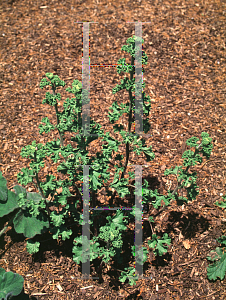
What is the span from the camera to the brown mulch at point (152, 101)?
440cm

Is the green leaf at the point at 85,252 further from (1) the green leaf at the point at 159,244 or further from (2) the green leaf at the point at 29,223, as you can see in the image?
(1) the green leaf at the point at 159,244

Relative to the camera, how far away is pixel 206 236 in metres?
4.68

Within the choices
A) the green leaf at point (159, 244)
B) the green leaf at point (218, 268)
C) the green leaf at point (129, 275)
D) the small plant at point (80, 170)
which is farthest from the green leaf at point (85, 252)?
the green leaf at point (218, 268)

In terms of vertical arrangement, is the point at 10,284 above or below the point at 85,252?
below

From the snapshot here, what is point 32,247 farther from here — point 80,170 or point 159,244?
point 159,244

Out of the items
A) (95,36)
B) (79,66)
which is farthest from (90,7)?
(79,66)

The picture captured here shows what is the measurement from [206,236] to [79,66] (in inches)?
162

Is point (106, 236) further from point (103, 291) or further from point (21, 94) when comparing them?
point (21, 94)

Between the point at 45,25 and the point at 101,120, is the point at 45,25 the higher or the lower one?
the higher one

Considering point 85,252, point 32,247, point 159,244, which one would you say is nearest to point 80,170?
point 85,252

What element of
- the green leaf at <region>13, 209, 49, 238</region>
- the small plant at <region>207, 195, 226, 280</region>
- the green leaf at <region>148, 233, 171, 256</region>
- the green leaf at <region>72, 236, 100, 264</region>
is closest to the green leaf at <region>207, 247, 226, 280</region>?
the small plant at <region>207, 195, 226, 280</region>

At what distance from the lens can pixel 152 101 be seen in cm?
599

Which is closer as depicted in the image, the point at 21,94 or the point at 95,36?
the point at 21,94

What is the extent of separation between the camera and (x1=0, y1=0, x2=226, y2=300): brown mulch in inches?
173
